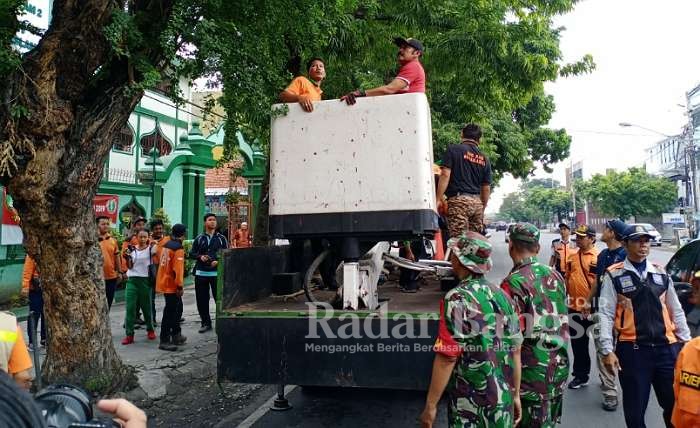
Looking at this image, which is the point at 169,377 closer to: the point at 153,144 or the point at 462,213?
the point at 462,213

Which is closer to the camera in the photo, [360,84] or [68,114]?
[68,114]

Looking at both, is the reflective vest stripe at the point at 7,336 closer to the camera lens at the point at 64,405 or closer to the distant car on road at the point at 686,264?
the camera lens at the point at 64,405

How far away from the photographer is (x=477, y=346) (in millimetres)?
2330

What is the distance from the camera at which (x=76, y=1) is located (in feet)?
13.5

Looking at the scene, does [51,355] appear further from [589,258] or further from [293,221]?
[589,258]

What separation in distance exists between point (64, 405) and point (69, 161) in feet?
11.7

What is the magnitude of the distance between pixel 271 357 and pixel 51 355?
8.59 feet

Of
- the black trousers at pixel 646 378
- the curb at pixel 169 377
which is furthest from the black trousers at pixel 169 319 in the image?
the black trousers at pixel 646 378

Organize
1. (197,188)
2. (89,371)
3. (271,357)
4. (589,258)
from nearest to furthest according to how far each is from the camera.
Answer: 1. (271,357)
2. (89,371)
3. (589,258)
4. (197,188)

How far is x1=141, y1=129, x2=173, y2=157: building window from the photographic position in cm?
1490

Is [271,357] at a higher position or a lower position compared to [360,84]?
lower

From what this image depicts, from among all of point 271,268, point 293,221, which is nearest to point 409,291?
point 271,268

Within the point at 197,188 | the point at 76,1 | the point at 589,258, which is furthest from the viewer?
the point at 197,188

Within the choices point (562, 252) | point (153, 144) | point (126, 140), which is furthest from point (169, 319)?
point (153, 144)
